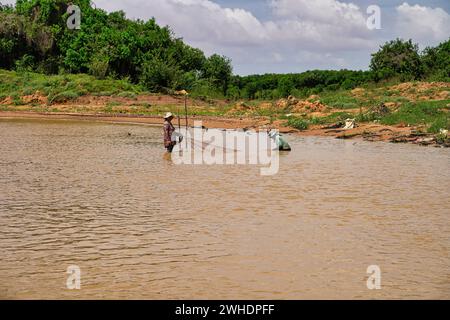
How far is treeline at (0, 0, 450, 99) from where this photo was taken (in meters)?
51.0

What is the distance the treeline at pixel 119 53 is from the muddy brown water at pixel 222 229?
116 feet

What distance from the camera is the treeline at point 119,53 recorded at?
5097 centimetres

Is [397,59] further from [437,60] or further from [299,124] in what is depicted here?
[299,124]

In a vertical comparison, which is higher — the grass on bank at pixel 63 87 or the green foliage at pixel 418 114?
the grass on bank at pixel 63 87

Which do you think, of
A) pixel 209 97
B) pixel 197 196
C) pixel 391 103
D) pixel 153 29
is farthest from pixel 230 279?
pixel 153 29

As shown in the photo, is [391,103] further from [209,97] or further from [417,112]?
[209,97]

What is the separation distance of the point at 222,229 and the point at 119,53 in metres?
47.1

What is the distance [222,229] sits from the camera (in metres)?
8.45

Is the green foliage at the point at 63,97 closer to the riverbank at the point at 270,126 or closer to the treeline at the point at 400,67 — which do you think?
the riverbank at the point at 270,126

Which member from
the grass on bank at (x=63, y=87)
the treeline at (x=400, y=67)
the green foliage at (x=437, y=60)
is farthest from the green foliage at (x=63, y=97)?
the green foliage at (x=437, y=60)

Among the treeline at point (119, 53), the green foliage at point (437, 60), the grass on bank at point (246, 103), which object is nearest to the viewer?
the grass on bank at point (246, 103)

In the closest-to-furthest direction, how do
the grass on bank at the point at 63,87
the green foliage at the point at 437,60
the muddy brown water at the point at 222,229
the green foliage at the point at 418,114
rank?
the muddy brown water at the point at 222,229 < the green foliage at the point at 418,114 < the grass on bank at the point at 63,87 < the green foliage at the point at 437,60

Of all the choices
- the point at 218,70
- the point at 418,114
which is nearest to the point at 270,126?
the point at 418,114

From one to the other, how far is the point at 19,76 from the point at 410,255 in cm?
4761
